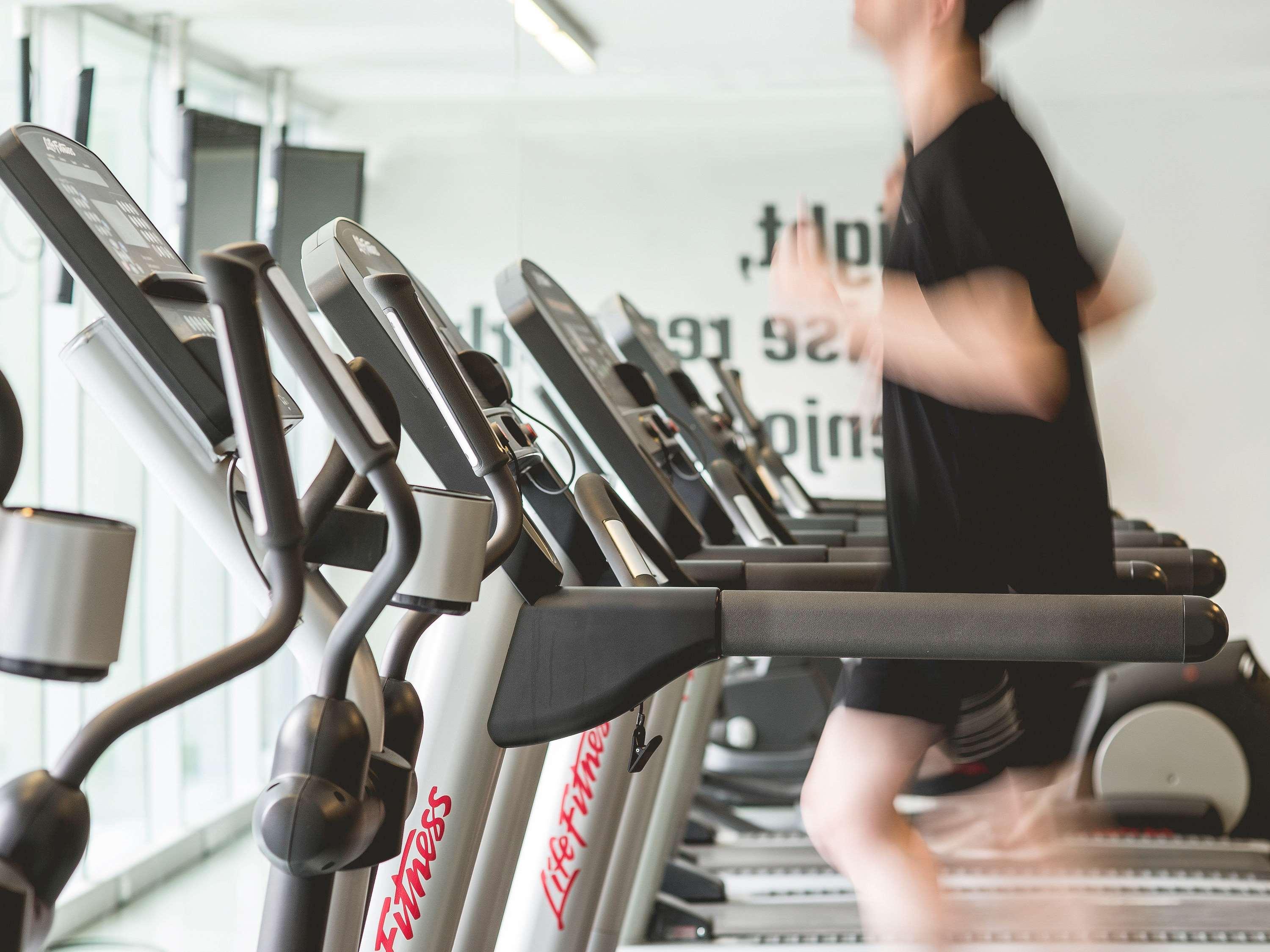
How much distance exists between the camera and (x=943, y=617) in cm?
96

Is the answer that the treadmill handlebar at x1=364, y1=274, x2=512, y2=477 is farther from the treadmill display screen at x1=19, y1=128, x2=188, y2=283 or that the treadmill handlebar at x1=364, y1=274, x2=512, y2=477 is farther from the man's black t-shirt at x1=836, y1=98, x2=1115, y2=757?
the man's black t-shirt at x1=836, y1=98, x2=1115, y2=757

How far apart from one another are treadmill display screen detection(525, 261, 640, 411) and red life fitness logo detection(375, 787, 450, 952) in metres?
0.69

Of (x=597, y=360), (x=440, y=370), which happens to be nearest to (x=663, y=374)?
(x=597, y=360)

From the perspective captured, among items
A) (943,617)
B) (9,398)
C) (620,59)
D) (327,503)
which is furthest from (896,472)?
(620,59)

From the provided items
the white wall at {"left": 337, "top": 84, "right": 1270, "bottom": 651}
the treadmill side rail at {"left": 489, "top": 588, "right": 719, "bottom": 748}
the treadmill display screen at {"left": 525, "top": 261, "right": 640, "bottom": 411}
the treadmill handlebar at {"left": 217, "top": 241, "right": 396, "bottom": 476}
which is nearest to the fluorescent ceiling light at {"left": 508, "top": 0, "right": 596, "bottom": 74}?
the white wall at {"left": 337, "top": 84, "right": 1270, "bottom": 651}

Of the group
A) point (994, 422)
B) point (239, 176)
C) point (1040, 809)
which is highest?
point (239, 176)

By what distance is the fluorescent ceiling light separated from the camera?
4.09 meters

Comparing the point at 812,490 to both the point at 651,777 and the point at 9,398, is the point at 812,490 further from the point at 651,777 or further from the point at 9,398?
the point at 9,398

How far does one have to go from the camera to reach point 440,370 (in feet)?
3.22

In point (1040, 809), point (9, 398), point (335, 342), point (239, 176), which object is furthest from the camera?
point (335, 342)

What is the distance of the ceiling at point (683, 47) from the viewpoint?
391cm

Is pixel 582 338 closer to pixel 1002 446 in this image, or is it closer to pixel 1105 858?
pixel 1002 446

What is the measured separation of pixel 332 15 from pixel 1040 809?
3.18 metres

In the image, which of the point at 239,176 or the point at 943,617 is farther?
the point at 239,176
